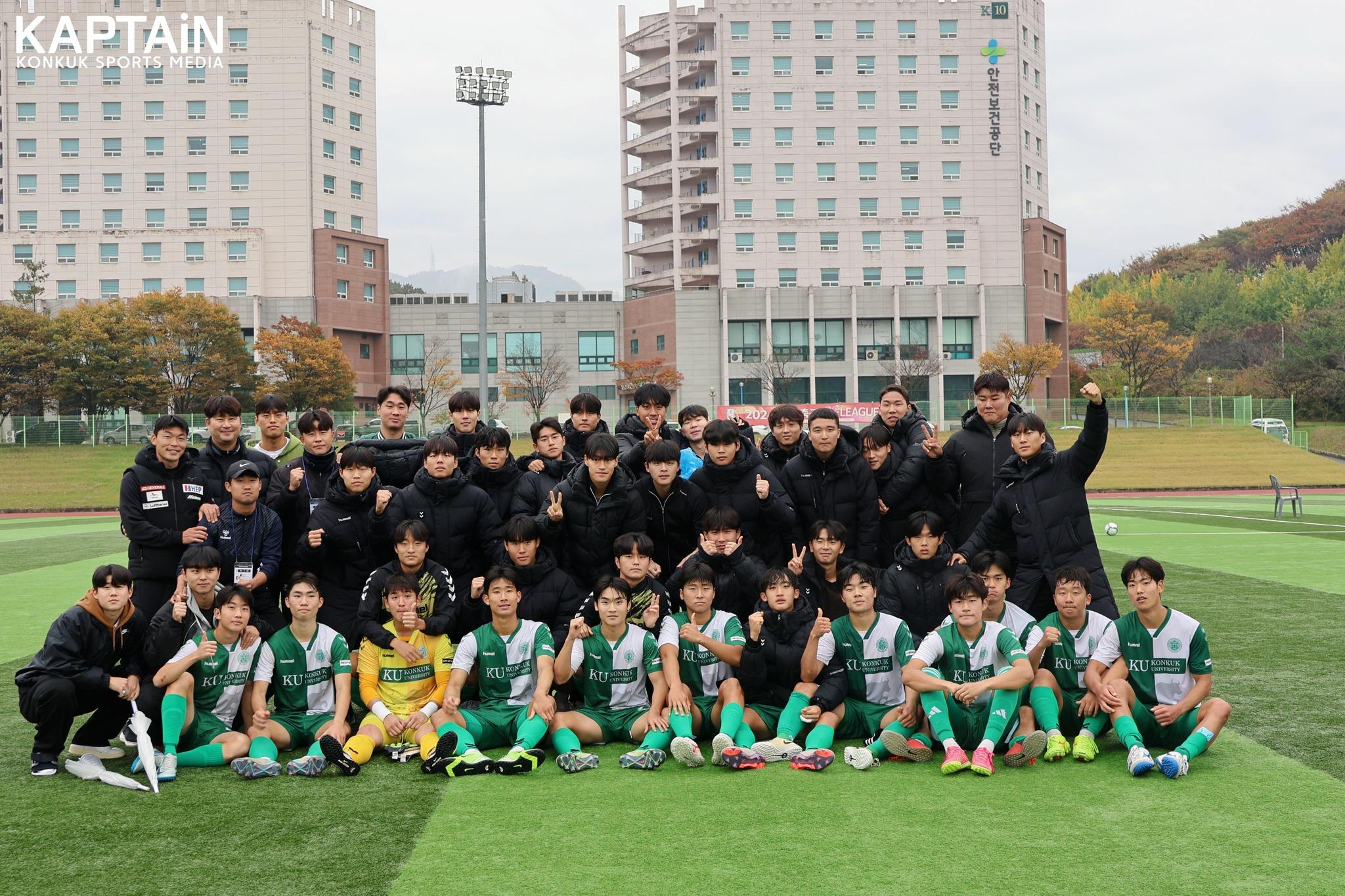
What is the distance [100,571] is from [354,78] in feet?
201

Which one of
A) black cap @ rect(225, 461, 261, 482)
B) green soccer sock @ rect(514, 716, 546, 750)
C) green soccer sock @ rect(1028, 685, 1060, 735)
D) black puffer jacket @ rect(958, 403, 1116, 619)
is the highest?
black cap @ rect(225, 461, 261, 482)

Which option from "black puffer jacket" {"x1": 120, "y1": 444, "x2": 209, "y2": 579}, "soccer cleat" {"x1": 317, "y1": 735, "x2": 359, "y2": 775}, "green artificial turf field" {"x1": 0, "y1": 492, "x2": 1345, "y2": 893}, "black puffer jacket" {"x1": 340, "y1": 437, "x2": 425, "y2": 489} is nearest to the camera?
"green artificial turf field" {"x1": 0, "y1": 492, "x2": 1345, "y2": 893}

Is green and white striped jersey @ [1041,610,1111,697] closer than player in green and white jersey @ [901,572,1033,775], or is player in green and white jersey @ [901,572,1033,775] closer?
player in green and white jersey @ [901,572,1033,775]

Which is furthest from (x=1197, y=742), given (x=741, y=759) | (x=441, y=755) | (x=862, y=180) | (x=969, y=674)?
(x=862, y=180)

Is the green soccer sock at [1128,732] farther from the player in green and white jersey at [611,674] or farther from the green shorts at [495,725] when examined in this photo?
the green shorts at [495,725]

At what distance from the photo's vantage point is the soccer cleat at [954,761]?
5.60 m

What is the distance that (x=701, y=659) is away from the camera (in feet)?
21.6

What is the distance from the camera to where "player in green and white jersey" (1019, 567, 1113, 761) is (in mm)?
5996

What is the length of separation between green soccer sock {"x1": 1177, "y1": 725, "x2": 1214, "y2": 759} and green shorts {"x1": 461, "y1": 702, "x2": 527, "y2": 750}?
12.1ft

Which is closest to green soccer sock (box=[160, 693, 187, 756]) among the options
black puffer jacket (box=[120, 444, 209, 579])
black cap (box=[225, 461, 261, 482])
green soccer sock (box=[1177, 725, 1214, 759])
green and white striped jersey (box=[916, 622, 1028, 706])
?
black puffer jacket (box=[120, 444, 209, 579])

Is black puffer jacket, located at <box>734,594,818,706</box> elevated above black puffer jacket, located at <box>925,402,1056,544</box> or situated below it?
below

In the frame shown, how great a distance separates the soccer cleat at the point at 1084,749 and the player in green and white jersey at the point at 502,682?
2.97m

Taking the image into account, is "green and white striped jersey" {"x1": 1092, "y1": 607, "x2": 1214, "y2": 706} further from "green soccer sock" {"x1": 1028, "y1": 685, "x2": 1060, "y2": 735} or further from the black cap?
the black cap

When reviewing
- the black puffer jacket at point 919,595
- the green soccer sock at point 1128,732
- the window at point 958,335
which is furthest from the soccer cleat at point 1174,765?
the window at point 958,335
